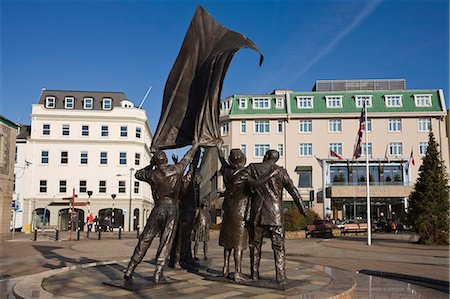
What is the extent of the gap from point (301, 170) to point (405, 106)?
1401 centimetres

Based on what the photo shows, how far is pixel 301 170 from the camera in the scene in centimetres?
4844

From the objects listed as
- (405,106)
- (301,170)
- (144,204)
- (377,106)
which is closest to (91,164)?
(144,204)

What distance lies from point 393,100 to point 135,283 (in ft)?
156

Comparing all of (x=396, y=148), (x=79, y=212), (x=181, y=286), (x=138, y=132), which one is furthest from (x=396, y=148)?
(x=181, y=286)

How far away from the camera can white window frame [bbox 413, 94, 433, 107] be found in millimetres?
49044

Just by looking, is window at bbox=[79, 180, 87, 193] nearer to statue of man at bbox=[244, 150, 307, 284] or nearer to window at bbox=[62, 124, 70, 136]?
window at bbox=[62, 124, 70, 136]

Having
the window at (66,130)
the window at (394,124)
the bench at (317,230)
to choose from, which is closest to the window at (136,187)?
the window at (66,130)

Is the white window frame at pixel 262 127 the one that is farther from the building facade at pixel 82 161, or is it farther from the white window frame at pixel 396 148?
the white window frame at pixel 396 148

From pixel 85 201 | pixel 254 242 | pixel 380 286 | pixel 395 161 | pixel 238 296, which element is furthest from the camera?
pixel 395 161

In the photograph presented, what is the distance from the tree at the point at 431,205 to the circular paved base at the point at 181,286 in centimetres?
1537

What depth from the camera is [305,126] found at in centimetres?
4941

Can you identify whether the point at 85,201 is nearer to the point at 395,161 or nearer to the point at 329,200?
the point at 329,200

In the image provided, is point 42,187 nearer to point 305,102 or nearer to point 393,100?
point 305,102

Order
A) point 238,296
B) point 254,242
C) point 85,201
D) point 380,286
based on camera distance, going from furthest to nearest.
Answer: point 85,201 → point 380,286 → point 254,242 → point 238,296
